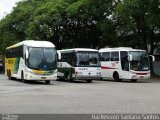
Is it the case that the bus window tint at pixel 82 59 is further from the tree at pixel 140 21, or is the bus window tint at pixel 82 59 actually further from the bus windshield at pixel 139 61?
the tree at pixel 140 21

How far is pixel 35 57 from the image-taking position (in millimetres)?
32594

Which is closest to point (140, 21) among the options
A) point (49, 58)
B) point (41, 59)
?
point (49, 58)

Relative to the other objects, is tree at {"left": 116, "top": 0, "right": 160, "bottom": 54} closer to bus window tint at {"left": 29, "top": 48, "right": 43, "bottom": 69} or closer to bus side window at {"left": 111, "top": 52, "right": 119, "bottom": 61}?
bus side window at {"left": 111, "top": 52, "right": 119, "bottom": 61}

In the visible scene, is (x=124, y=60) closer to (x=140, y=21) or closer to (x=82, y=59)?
(x=82, y=59)

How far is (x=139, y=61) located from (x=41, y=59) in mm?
9710

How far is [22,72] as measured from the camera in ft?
113

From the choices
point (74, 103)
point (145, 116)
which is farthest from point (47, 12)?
point (145, 116)

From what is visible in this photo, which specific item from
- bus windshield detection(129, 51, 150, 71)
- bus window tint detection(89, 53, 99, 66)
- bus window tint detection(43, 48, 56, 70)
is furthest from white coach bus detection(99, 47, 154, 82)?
bus window tint detection(43, 48, 56, 70)

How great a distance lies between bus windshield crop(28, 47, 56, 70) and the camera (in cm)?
3247

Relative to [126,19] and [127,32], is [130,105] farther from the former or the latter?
[127,32]

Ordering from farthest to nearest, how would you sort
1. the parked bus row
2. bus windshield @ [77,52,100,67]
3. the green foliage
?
1. the green foliage
2. bus windshield @ [77,52,100,67]
3. the parked bus row

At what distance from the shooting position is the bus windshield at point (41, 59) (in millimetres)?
32469

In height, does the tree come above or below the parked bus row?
above

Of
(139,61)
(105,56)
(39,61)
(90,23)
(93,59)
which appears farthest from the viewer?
(90,23)
